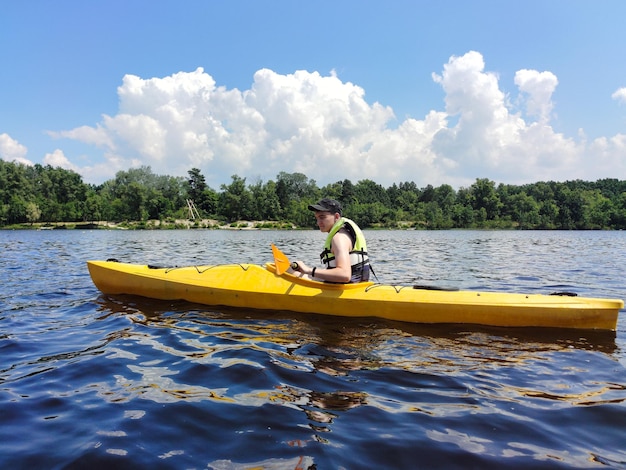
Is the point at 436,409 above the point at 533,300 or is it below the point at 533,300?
below

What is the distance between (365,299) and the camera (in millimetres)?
5977

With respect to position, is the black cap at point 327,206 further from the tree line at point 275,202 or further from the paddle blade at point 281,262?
the tree line at point 275,202

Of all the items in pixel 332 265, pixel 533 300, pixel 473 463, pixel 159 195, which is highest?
pixel 159 195

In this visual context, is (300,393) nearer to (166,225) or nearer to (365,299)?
(365,299)

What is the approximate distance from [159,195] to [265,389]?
265ft

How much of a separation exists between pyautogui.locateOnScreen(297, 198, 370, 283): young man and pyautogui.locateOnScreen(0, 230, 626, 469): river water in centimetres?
69

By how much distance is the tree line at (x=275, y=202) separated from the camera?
7350 cm

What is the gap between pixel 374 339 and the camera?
206 inches

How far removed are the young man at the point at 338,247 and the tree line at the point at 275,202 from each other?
74763 mm

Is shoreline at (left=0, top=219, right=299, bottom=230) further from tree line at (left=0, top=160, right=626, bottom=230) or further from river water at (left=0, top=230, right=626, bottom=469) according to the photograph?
river water at (left=0, top=230, right=626, bottom=469)

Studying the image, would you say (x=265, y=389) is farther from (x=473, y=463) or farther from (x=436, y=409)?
(x=473, y=463)

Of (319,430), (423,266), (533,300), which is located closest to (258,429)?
(319,430)

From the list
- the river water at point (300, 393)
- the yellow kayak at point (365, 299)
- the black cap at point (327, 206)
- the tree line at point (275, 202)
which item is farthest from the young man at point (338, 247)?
the tree line at point (275, 202)

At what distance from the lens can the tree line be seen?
73500mm
